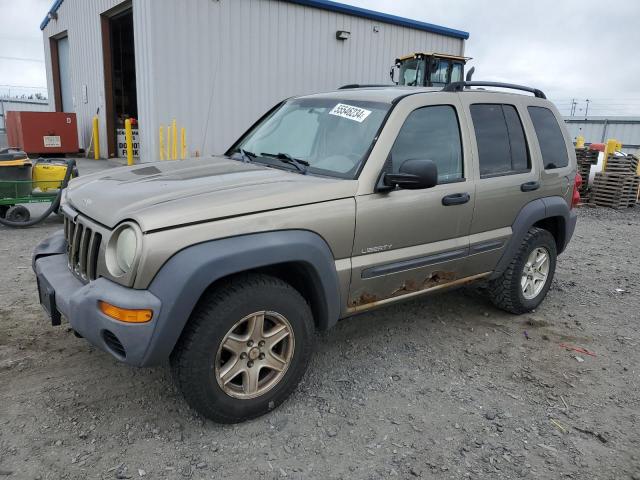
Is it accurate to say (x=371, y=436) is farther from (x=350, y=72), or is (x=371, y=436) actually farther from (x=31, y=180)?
(x=350, y=72)

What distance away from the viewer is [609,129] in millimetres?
24828

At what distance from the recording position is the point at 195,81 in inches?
504

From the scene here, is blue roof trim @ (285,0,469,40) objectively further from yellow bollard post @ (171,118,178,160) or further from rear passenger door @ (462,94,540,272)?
rear passenger door @ (462,94,540,272)

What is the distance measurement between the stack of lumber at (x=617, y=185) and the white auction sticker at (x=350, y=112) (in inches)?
386

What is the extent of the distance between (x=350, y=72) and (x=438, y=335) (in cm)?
1293

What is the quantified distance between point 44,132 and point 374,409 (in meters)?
15.3

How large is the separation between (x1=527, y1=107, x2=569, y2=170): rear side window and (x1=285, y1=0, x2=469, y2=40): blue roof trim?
10957 mm

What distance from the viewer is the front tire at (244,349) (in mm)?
2545

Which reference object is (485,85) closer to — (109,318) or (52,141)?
(109,318)

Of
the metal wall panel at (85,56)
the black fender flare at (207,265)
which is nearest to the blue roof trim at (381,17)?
the metal wall panel at (85,56)

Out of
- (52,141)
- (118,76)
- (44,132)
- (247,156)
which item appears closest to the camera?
(247,156)

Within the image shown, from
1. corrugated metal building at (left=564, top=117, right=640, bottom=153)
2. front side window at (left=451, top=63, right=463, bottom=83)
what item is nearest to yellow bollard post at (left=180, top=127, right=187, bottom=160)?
front side window at (left=451, top=63, right=463, bottom=83)

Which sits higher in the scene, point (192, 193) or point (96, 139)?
point (192, 193)

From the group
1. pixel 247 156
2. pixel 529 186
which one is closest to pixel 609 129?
pixel 529 186
